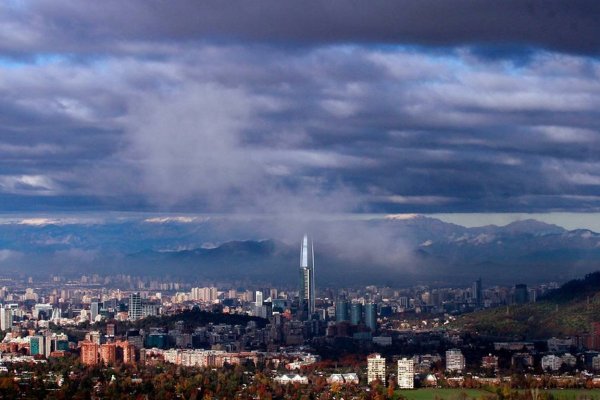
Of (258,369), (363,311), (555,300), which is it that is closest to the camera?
(258,369)

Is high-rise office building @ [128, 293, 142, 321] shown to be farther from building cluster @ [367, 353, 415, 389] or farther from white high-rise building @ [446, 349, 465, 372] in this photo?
building cluster @ [367, 353, 415, 389]

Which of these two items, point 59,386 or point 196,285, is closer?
point 59,386

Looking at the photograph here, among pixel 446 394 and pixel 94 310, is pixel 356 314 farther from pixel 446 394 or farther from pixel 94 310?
pixel 446 394

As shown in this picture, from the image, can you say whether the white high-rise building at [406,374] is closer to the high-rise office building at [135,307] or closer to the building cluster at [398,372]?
the building cluster at [398,372]

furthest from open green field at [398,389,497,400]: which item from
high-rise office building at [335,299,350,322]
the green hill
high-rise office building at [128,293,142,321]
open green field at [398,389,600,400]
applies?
high-rise office building at [128,293,142,321]

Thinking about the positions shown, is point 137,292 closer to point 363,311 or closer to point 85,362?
point 363,311

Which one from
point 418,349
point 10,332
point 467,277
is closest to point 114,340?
point 10,332

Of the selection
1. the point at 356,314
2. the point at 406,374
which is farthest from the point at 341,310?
the point at 406,374

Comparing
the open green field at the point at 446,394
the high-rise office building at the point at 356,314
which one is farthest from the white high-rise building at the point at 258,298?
the open green field at the point at 446,394
